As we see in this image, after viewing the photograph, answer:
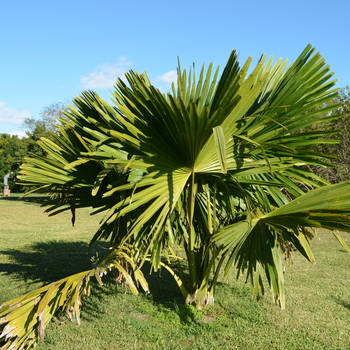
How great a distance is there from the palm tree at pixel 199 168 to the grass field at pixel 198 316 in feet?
2.90

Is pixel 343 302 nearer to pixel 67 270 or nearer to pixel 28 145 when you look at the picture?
pixel 67 270

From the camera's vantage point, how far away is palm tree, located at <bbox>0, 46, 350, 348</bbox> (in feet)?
9.42

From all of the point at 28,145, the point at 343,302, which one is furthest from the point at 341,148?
the point at 28,145

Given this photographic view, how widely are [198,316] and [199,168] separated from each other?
6.97ft

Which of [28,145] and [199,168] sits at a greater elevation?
[28,145]

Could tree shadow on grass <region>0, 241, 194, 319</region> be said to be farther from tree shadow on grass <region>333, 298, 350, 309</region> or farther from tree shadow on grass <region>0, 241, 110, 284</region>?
tree shadow on grass <region>333, 298, 350, 309</region>

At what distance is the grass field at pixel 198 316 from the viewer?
403 cm

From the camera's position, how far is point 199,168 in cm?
348

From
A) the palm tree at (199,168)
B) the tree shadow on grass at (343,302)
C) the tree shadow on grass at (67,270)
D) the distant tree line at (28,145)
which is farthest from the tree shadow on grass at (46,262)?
the distant tree line at (28,145)

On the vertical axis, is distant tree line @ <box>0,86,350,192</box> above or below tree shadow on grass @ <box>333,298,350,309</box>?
above

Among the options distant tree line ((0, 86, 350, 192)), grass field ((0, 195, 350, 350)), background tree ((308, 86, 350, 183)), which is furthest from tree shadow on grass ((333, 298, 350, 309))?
background tree ((308, 86, 350, 183))

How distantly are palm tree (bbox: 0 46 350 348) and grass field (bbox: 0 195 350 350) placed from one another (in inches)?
34.9

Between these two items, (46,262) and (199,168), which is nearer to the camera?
(199,168)

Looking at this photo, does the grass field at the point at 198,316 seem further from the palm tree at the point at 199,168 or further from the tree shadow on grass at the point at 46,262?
the palm tree at the point at 199,168
